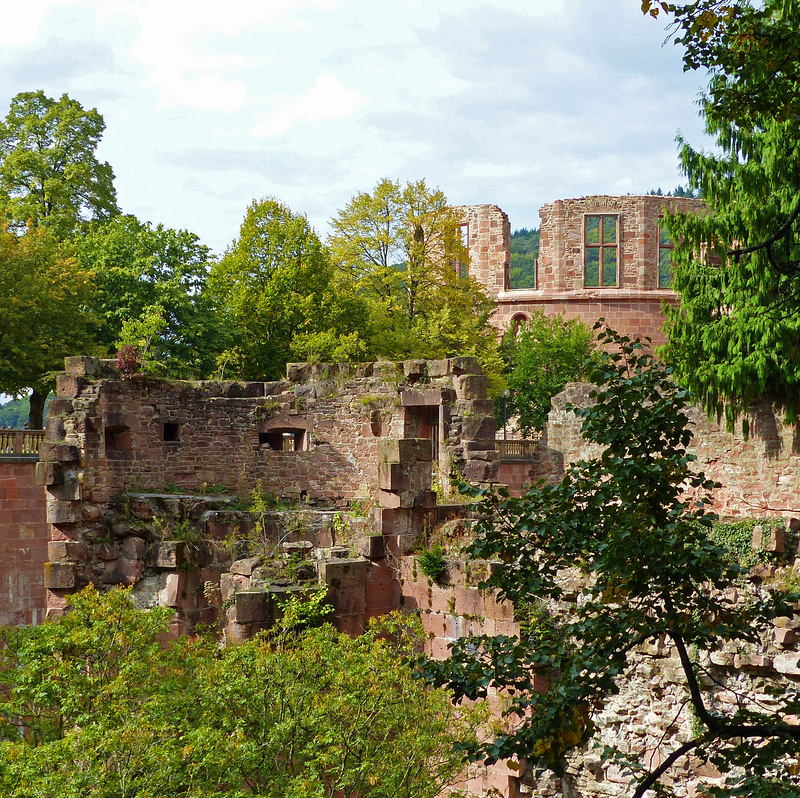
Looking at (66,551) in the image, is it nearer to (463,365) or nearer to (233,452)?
(233,452)

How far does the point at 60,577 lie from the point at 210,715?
8.17 m

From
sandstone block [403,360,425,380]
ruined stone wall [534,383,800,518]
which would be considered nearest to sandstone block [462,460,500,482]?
sandstone block [403,360,425,380]

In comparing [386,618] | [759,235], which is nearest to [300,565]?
[386,618]

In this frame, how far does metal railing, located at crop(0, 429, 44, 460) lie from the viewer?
2397 cm

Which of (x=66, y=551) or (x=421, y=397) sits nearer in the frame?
(x=66, y=551)

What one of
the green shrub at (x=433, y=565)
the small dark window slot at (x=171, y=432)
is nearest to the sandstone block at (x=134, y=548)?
the small dark window slot at (x=171, y=432)

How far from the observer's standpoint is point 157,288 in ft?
97.5

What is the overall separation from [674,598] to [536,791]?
8359 mm

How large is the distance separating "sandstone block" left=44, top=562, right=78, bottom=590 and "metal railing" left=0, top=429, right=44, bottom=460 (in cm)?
610

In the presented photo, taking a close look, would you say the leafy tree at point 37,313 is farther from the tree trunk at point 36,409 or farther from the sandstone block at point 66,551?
the sandstone block at point 66,551

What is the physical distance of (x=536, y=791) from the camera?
48.8 ft

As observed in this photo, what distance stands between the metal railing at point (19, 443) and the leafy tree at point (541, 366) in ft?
55.4

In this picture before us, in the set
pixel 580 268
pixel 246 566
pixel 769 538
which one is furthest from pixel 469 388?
pixel 580 268

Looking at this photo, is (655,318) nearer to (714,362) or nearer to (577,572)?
(714,362)
